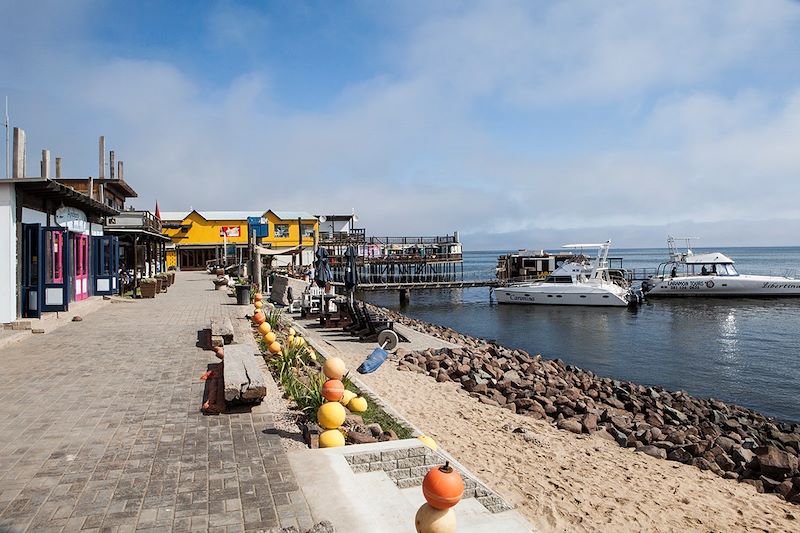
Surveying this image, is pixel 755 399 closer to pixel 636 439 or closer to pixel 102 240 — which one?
pixel 636 439

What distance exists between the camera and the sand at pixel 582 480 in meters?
6.15

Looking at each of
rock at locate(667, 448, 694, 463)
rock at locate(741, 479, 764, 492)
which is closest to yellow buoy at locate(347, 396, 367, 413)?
rock at locate(667, 448, 694, 463)

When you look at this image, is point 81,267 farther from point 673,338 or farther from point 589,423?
point 673,338

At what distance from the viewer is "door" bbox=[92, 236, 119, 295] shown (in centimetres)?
1986

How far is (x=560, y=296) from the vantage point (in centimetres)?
3928

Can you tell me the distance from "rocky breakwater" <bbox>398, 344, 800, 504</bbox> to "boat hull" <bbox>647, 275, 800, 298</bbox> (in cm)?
3347

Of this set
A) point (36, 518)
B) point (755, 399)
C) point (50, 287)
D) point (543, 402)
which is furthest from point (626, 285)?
point (36, 518)

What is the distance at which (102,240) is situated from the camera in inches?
811

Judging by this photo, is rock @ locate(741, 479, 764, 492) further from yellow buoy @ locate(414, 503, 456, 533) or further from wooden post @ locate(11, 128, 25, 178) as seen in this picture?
wooden post @ locate(11, 128, 25, 178)

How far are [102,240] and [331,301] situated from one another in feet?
29.2

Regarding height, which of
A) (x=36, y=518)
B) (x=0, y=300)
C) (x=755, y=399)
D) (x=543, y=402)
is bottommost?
(x=755, y=399)

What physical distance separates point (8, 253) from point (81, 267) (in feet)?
19.5

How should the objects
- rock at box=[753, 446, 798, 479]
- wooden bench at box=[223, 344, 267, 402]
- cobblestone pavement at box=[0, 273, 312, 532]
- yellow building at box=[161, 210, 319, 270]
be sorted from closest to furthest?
cobblestone pavement at box=[0, 273, 312, 532] < wooden bench at box=[223, 344, 267, 402] < rock at box=[753, 446, 798, 479] < yellow building at box=[161, 210, 319, 270]

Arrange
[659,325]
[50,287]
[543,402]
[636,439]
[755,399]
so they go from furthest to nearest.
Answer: [659,325], [755,399], [50,287], [543,402], [636,439]
